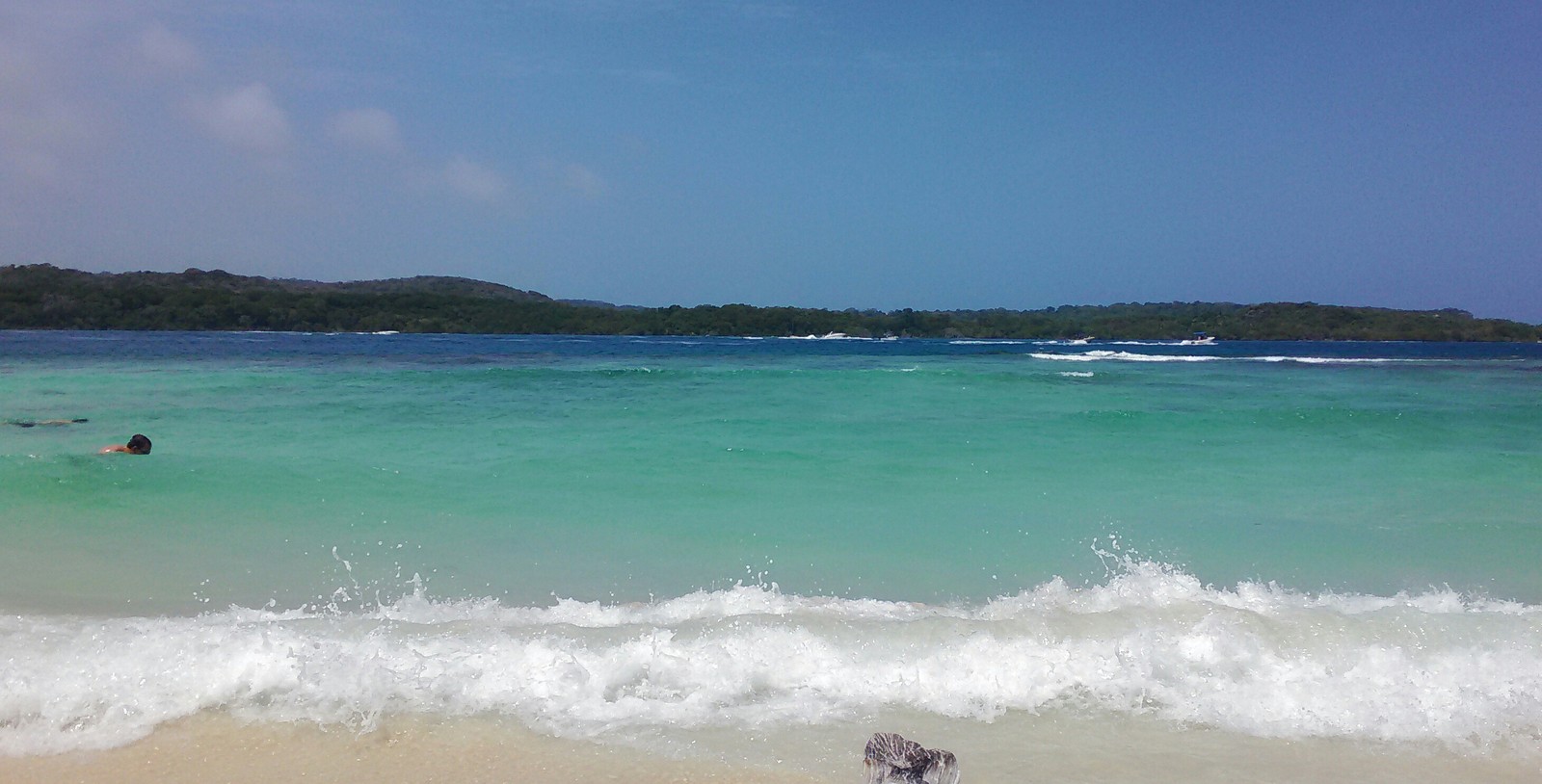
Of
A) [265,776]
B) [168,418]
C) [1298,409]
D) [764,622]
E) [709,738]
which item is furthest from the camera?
[1298,409]

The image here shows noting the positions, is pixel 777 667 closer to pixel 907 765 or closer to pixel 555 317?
pixel 907 765

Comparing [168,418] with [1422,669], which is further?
[168,418]

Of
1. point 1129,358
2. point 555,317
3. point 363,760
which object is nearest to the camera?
point 363,760

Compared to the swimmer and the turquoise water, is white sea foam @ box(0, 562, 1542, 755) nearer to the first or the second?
the turquoise water

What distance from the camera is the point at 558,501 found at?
8.47 m

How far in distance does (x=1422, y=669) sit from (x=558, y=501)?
6.64m

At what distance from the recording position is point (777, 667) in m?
4.34

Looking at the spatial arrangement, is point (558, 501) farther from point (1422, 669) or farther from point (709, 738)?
point (1422, 669)

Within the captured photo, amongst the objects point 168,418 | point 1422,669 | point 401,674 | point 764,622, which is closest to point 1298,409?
point 1422,669

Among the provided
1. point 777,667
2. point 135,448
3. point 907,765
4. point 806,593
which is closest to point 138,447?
point 135,448

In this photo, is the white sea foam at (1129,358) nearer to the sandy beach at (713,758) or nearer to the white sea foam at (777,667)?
the white sea foam at (777,667)

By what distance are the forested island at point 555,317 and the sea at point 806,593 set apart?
318 ft

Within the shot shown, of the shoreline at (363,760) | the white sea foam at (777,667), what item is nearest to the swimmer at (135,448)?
the white sea foam at (777,667)

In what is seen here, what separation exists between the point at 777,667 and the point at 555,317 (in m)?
119
